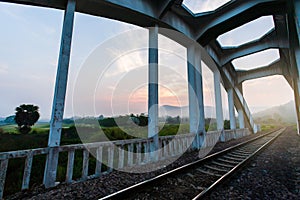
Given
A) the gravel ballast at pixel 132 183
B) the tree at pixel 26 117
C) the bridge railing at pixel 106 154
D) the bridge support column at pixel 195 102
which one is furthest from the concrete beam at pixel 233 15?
the tree at pixel 26 117

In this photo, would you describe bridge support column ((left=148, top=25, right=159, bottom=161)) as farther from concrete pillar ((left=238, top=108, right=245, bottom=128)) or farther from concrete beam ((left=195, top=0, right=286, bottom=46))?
concrete pillar ((left=238, top=108, right=245, bottom=128))

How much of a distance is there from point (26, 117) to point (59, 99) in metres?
4.71

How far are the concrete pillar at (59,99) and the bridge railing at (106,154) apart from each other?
0.71 ft

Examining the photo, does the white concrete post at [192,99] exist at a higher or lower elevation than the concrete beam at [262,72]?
lower

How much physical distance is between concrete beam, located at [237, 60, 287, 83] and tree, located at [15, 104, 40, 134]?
1952cm

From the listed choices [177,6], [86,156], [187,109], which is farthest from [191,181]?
[177,6]

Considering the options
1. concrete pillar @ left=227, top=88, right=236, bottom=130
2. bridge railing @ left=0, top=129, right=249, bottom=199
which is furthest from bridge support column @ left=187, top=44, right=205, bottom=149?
concrete pillar @ left=227, top=88, right=236, bottom=130

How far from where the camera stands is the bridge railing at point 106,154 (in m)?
3.06

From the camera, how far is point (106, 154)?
15.0 ft

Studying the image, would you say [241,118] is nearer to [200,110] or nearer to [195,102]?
[200,110]

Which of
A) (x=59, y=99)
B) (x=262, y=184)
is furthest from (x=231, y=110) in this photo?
(x=59, y=99)

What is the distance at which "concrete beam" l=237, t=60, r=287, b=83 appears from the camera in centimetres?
1579

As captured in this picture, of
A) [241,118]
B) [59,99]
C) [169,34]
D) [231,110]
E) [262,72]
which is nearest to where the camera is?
[59,99]

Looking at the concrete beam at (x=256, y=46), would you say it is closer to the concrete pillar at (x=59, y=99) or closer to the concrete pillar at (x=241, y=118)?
the concrete pillar at (x=241, y=118)
